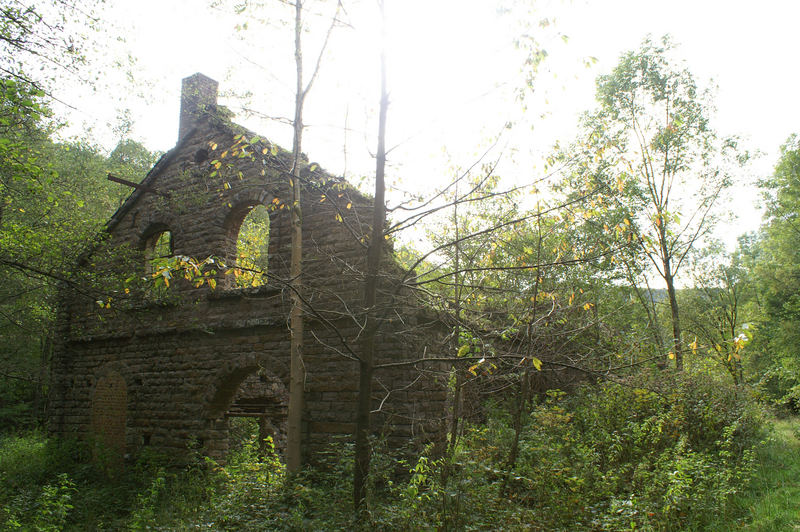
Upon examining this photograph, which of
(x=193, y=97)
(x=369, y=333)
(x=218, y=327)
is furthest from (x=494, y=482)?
(x=193, y=97)

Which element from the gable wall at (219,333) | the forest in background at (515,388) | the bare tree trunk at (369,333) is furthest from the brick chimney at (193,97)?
the bare tree trunk at (369,333)

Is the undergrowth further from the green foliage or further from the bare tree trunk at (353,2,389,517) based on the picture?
the green foliage

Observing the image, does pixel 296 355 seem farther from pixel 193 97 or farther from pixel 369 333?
pixel 193 97

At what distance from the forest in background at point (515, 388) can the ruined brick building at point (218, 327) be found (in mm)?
650

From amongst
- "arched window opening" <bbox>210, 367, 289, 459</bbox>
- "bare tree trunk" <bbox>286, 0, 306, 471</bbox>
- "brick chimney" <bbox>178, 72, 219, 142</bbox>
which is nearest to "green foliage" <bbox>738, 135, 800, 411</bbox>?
"arched window opening" <bbox>210, 367, 289, 459</bbox>

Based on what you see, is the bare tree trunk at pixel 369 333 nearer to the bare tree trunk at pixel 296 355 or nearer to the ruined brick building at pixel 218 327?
the ruined brick building at pixel 218 327

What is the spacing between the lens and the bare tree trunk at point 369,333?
204 inches

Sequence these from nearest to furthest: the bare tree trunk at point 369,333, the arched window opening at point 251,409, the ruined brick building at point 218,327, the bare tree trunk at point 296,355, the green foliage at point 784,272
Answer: the bare tree trunk at point 369,333
the bare tree trunk at point 296,355
the ruined brick building at point 218,327
the arched window opening at point 251,409
the green foliage at point 784,272

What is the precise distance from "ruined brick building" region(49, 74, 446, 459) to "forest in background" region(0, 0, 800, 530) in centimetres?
65

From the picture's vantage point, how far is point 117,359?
1138 cm

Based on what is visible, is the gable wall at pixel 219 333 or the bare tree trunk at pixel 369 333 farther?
the gable wall at pixel 219 333

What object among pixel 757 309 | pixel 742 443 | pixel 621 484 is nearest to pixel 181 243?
pixel 621 484

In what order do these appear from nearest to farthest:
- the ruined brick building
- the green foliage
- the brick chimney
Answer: the ruined brick building < the brick chimney < the green foliage

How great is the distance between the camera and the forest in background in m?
5.26
